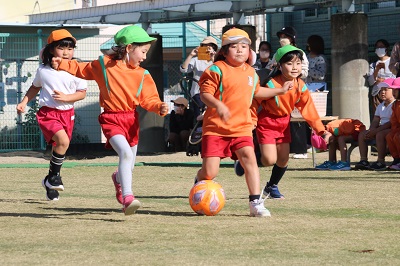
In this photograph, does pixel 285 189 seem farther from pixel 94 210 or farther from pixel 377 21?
pixel 377 21

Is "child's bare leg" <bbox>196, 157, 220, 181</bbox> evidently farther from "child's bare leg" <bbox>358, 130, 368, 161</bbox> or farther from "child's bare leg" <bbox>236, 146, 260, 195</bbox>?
"child's bare leg" <bbox>358, 130, 368, 161</bbox>

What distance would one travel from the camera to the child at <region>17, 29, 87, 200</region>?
38.2 ft

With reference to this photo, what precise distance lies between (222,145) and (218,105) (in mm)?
503

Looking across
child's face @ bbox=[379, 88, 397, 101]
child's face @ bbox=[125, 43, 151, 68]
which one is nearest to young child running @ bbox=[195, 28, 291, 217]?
child's face @ bbox=[125, 43, 151, 68]

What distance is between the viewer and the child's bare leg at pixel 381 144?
56.2ft

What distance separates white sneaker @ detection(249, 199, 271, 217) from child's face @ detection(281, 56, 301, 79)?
82.1 inches

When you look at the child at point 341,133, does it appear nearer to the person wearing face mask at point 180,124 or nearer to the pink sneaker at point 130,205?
the person wearing face mask at point 180,124

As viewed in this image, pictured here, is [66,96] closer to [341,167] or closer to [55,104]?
[55,104]

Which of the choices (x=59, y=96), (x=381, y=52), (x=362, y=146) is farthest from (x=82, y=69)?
(x=381, y=52)

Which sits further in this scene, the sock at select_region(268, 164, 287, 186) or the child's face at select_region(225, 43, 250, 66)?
the sock at select_region(268, 164, 287, 186)

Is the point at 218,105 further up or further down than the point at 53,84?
further down

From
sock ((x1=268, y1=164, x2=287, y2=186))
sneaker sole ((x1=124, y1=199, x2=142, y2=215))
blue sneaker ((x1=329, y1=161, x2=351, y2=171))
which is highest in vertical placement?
sock ((x1=268, y1=164, x2=287, y2=186))

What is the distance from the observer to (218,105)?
9539 millimetres

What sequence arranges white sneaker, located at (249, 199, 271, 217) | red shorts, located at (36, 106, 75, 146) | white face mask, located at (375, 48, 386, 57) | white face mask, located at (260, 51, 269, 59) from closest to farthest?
white sneaker, located at (249, 199, 271, 217), red shorts, located at (36, 106, 75, 146), white face mask, located at (260, 51, 269, 59), white face mask, located at (375, 48, 386, 57)
